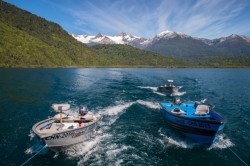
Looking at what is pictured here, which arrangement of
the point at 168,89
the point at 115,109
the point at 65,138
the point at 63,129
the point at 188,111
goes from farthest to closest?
the point at 168,89 < the point at 115,109 < the point at 188,111 < the point at 63,129 < the point at 65,138

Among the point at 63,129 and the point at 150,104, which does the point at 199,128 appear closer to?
the point at 63,129

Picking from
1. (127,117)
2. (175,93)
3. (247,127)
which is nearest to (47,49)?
(175,93)

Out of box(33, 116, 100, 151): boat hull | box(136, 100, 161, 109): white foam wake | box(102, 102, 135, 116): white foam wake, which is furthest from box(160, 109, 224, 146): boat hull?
box(136, 100, 161, 109): white foam wake

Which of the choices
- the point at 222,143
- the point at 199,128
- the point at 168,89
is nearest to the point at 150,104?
the point at 168,89

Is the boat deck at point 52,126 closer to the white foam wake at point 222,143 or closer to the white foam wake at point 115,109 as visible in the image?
the white foam wake at point 115,109

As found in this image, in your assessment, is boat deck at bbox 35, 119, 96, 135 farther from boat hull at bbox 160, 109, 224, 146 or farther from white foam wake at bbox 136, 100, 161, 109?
white foam wake at bbox 136, 100, 161, 109

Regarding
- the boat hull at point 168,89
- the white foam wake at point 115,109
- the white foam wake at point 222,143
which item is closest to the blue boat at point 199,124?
the white foam wake at point 222,143

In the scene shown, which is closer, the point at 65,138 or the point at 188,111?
the point at 65,138
